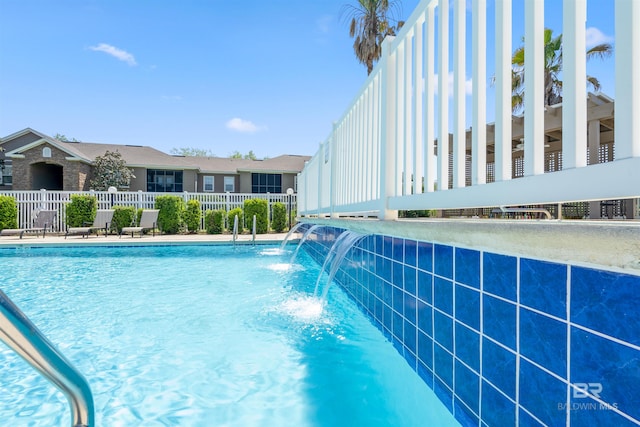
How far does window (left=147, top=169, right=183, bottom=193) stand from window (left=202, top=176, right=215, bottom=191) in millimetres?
1376

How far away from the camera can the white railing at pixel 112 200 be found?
13.7 metres

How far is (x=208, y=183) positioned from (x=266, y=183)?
11.7ft

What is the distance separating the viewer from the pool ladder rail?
73 centimetres

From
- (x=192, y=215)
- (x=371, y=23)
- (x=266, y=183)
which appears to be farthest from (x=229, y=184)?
(x=371, y=23)

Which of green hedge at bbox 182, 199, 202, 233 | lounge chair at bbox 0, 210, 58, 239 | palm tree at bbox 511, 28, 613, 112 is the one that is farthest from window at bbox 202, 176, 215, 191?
palm tree at bbox 511, 28, 613, 112

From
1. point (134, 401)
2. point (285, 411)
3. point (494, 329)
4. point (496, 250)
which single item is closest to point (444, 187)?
point (496, 250)

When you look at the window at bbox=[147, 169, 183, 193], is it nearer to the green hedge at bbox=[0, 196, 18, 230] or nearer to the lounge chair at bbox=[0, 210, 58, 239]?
the lounge chair at bbox=[0, 210, 58, 239]

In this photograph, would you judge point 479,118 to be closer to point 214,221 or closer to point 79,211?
point 214,221

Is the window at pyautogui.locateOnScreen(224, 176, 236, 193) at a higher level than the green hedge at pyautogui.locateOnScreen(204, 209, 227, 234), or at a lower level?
higher

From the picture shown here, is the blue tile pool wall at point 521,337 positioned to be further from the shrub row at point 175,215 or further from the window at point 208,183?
the window at point 208,183

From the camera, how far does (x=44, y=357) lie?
0.82 m

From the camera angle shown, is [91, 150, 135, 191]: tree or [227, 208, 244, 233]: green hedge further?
[91, 150, 135, 191]: tree

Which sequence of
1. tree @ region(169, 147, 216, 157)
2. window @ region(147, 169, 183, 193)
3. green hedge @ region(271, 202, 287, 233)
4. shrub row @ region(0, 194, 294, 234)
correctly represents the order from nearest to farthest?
shrub row @ region(0, 194, 294, 234)
green hedge @ region(271, 202, 287, 233)
window @ region(147, 169, 183, 193)
tree @ region(169, 147, 216, 157)

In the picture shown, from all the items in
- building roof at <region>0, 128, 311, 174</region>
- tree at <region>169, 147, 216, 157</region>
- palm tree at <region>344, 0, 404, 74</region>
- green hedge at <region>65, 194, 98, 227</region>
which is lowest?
green hedge at <region>65, 194, 98, 227</region>
